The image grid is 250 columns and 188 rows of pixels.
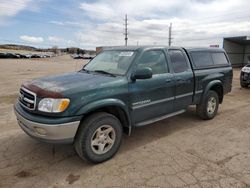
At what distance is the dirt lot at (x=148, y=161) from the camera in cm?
315

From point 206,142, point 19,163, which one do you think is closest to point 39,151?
point 19,163

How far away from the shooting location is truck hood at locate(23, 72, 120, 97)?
128 inches

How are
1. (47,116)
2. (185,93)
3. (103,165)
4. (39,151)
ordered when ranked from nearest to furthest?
(47,116)
(103,165)
(39,151)
(185,93)

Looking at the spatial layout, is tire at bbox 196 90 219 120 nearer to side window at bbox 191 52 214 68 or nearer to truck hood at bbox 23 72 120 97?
side window at bbox 191 52 214 68

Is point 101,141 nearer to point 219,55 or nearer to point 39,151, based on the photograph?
point 39,151

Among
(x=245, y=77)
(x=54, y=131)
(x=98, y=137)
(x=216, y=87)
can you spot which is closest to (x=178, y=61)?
(x=216, y=87)

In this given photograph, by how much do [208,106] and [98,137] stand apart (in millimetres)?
3315

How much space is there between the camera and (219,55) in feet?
20.2

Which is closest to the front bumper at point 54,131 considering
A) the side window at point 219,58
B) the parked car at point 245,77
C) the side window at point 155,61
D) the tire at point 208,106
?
the side window at point 155,61

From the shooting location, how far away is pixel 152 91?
418 centimetres

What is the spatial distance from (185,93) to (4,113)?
4792 millimetres

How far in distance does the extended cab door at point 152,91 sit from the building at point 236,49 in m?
26.6

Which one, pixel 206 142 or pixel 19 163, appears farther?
pixel 206 142

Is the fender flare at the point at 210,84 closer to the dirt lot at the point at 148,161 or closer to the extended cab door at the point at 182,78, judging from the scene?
A: the extended cab door at the point at 182,78
